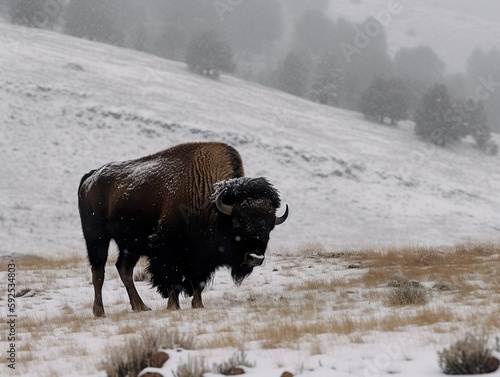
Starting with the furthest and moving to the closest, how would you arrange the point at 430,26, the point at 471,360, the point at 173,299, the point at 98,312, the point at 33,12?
the point at 430,26
the point at 33,12
the point at 98,312
the point at 173,299
the point at 471,360

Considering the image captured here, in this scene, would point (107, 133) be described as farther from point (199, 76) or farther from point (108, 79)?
point (199, 76)

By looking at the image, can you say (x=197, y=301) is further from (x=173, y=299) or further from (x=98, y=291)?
(x=98, y=291)

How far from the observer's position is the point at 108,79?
42.3m

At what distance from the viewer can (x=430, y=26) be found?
129500mm

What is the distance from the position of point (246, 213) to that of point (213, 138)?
1083 inches

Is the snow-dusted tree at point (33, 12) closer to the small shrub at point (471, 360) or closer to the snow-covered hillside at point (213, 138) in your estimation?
the snow-covered hillside at point (213, 138)

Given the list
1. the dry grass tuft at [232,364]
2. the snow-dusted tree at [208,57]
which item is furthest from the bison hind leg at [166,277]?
the snow-dusted tree at [208,57]

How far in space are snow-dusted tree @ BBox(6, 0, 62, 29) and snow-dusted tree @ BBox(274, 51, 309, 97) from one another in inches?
1077

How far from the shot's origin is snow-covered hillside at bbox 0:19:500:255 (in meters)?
28.1

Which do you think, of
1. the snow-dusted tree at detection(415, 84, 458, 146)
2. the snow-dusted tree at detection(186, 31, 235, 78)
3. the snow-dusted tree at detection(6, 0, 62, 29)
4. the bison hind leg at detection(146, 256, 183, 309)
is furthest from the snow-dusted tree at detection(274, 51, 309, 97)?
the bison hind leg at detection(146, 256, 183, 309)

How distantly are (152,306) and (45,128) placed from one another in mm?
25707

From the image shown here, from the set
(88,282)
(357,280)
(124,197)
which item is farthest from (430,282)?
(88,282)

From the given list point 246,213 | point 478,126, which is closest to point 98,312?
point 246,213

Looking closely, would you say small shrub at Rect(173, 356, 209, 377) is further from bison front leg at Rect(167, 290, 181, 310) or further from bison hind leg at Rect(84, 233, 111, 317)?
bison hind leg at Rect(84, 233, 111, 317)
